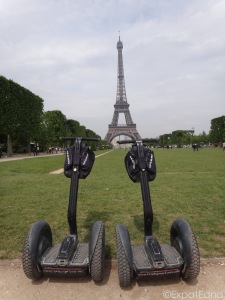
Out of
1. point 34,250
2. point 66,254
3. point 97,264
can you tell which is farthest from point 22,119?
point 97,264

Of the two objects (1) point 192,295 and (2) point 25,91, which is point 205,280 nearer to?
(1) point 192,295

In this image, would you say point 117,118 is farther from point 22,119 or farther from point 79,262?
point 79,262

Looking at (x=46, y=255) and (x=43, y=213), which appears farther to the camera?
(x=43, y=213)

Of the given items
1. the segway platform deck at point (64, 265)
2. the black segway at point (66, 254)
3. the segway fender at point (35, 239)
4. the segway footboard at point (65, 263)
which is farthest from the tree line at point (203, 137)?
the segway platform deck at point (64, 265)

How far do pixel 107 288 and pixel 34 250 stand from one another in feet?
3.47

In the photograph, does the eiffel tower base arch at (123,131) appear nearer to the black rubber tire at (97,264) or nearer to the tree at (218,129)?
the tree at (218,129)

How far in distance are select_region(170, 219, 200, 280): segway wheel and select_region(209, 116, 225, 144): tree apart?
85.4m

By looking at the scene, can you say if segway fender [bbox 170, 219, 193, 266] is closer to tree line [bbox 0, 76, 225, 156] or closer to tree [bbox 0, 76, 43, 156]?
tree line [bbox 0, 76, 225, 156]

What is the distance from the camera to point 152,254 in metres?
3.44

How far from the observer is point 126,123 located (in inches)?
4284

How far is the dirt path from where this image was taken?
3.17 metres

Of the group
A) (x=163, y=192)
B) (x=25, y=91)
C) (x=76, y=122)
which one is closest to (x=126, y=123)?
(x=76, y=122)

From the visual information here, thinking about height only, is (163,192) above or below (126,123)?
below

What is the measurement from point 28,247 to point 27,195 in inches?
224
